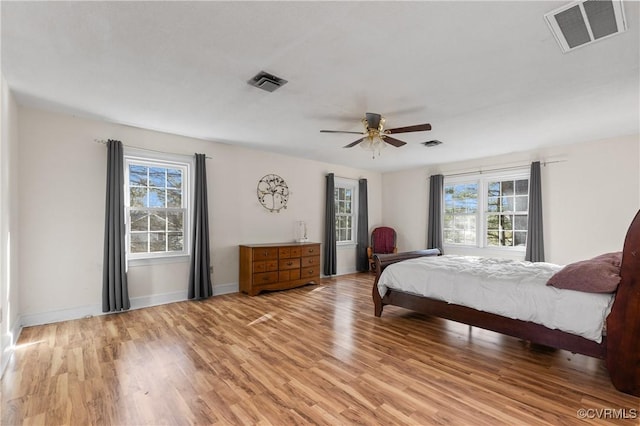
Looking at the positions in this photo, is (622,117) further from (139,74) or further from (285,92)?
(139,74)

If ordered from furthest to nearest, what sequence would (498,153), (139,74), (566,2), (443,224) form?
(443,224) → (498,153) → (139,74) → (566,2)

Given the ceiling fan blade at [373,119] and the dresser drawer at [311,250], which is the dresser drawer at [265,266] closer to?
the dresser drawer at [311,250]

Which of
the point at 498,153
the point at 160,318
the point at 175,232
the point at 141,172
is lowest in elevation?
the point at 160,318

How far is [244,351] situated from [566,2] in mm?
3445

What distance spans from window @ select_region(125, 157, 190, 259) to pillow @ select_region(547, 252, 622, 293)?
464 cm

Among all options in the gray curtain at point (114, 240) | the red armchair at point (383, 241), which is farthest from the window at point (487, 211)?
the gray curtain at point (114, 240)

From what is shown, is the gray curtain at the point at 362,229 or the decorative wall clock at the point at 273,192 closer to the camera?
the decorative wall clock at the point at 273,192

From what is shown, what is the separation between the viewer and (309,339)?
9.89 feet

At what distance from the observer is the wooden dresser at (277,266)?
481 centimetres

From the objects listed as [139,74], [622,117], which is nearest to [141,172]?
[139,74]

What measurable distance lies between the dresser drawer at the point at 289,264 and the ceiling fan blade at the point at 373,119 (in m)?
2.80

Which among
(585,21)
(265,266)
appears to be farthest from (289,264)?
(585,21)

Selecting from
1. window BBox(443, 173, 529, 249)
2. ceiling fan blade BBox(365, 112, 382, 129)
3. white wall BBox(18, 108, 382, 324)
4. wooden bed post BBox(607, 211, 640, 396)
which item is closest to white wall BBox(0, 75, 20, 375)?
white wall BBox(18, 108, 382, 324)

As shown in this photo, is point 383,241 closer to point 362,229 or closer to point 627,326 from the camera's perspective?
point 362,229
